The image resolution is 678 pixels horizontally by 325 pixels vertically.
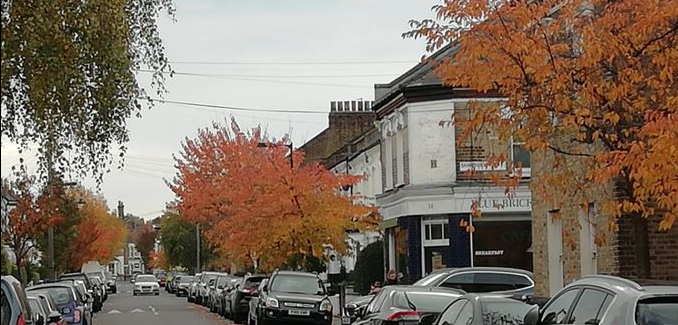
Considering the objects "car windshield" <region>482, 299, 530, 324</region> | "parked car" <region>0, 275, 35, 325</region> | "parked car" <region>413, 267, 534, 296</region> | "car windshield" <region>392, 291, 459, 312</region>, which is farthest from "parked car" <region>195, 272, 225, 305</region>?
"car windshield" <region>482, 299, 530, 324</region>

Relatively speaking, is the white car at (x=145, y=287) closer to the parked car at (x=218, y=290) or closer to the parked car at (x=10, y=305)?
the parked car at (x=218, y=290)

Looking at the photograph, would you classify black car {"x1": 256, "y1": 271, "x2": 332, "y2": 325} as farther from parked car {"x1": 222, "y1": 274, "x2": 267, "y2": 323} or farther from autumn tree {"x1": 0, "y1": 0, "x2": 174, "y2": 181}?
autumn tree {"x1": 0, "y1": 0, "x2": 174, "y2": 181}

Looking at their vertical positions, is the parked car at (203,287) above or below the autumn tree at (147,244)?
below

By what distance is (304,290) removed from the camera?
30.7 metres

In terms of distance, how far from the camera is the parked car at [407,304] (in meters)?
18.4

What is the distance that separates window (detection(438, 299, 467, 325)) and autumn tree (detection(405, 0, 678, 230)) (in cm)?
222

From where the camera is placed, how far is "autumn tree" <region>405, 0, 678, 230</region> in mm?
14719

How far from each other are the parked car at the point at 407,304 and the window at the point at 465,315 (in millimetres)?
3219

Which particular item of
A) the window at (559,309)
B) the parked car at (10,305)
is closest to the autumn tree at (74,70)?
the parked car at (10,305)

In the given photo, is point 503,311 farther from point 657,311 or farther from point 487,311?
point 657,311

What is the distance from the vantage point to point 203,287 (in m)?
54.7

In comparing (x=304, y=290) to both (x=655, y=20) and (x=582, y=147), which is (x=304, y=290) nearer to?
(x=582, y=147)

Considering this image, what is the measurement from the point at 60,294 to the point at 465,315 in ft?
48.8

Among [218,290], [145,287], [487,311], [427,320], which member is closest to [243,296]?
[218,290]
